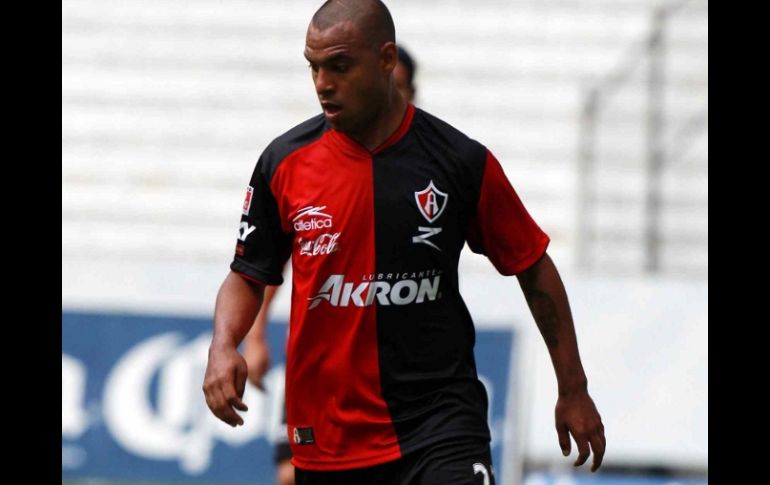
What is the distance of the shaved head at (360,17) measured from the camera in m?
5.24

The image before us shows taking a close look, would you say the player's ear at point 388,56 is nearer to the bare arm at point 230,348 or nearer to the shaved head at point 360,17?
the shaved head at point 360,17

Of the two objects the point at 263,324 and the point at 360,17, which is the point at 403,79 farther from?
the point at 360,17

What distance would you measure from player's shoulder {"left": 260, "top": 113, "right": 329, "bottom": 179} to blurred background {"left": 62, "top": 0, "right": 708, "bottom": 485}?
4884 millimetres

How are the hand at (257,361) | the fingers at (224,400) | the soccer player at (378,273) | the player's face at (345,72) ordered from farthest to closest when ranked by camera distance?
1. the hand at (257,361)
2. the soccer player at (378,273)
3. the player's face at (345,72)
4. the fingers at (224,400)

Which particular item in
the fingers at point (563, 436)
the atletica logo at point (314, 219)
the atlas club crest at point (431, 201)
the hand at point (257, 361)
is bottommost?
the fingers at point (563, 436)

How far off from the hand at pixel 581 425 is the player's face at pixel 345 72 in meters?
1.22

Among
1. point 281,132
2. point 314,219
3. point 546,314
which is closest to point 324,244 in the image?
point 314,219

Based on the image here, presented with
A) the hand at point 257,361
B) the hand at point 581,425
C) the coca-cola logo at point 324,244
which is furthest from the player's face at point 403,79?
the hand at point 581,425

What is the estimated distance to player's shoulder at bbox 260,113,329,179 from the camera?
17.9 feet

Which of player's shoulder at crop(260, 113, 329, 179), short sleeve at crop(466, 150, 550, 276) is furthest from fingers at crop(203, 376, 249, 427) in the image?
short sleeve at crop(466, 150, 550, 276)

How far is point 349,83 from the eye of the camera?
5.24 metres

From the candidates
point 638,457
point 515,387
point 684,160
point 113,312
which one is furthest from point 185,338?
point 684,160

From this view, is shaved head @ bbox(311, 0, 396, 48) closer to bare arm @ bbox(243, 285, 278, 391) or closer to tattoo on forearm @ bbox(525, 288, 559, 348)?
tattoo on forearm @ bbox(525, 288, 559, 348)

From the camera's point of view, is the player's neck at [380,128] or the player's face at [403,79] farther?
the player's face at [403,79]
